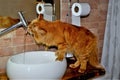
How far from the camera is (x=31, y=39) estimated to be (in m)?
1.45

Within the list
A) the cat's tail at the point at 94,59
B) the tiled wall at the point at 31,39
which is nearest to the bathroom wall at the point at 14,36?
the tiled wall at the point at 31,39

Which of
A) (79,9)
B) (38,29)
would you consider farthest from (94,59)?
(38,29)

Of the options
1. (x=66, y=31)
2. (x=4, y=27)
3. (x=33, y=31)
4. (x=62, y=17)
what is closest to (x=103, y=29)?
(x=62, y=17)

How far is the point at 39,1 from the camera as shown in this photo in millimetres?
1415

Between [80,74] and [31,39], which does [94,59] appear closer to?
[80,74]

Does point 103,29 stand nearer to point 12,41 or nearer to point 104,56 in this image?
point 104,56

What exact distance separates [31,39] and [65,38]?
0.27 meters

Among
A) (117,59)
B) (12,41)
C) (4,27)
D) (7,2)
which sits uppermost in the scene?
(7,2)

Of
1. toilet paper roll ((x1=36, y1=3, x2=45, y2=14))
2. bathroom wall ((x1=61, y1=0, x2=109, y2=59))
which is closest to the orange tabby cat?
toilet paper roll ((x1=36, y1=3, x2=45, y2=14))

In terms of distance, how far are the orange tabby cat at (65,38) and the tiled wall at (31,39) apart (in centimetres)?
16

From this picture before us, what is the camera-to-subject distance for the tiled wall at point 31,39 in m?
1.36

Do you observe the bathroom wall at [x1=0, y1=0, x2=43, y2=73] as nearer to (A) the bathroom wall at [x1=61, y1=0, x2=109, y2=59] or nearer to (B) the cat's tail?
(A) the bathroom wall at [x1=61, y1=0, x2=109, y2=59]

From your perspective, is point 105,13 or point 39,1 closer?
point 39,1

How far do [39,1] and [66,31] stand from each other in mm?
296
